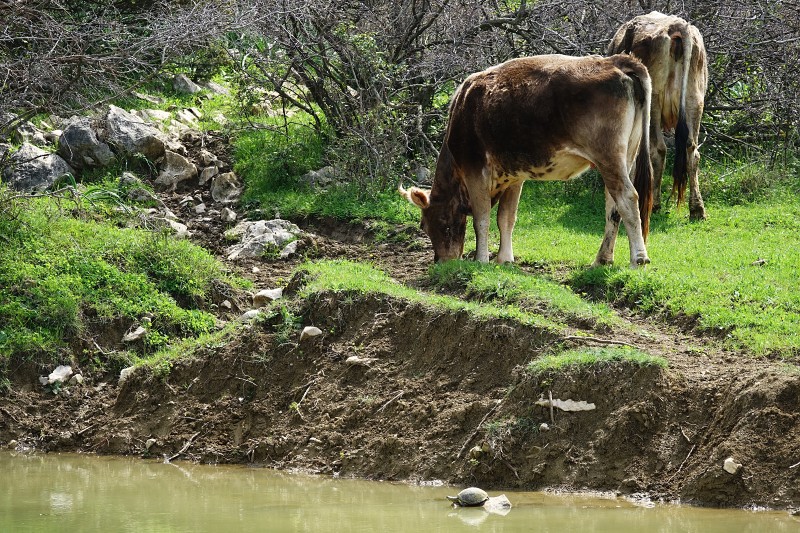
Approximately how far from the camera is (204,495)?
25.9ft

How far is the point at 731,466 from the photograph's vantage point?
7145mm

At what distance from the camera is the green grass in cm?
803

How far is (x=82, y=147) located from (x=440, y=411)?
773cm

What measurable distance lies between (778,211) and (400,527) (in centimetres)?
835

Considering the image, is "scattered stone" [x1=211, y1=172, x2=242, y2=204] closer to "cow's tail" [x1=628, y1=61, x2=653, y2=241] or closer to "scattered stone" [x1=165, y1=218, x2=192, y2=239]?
"scattered stone" [x1=165, y1=218, x2=192, y2=239]

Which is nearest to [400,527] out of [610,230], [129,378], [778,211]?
[129,378]

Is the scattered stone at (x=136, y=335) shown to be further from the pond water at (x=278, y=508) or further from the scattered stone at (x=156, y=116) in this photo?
the scattered stone at (x=156, y=116)

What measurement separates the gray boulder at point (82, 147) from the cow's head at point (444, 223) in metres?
4.62

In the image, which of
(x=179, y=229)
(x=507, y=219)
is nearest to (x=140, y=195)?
(x=179, y=229)

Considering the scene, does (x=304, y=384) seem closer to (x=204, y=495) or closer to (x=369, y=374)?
(x=369, y=374)

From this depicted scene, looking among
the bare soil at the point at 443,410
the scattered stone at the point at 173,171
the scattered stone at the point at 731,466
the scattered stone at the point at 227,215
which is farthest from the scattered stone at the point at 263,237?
the scattered stone at the point at 731,466

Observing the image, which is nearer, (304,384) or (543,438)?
(543,438)

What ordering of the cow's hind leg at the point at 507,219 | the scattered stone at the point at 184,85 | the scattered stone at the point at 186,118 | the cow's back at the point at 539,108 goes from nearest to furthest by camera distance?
the cow's back at the point at 539,108, the cow's hind leg at the point at 507,219, the scattered stone at the point at 186,118, the scattered stone at the point at 184,85

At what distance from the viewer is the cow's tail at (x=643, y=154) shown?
10.6m
